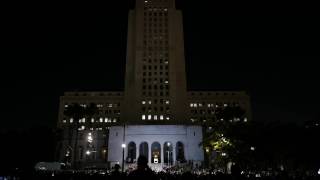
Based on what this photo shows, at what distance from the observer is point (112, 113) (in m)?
139

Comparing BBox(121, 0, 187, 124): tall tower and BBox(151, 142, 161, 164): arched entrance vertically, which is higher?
BBox(121, 0, 187, 124): tall tower

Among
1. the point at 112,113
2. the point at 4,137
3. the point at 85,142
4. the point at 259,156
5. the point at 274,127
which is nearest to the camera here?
the point at 259,156

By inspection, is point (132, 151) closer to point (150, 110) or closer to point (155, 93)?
point (150, 110)

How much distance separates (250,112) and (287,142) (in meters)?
92.9

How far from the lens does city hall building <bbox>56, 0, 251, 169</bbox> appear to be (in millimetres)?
99938

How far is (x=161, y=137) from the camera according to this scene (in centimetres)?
9975

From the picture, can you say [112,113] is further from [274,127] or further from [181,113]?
[274,127]

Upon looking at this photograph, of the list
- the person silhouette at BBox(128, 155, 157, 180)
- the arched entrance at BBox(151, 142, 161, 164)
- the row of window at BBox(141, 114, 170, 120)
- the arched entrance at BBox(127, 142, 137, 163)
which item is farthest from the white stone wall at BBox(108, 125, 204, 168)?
the person silhouette at BBox(128, 155, 157, 180)

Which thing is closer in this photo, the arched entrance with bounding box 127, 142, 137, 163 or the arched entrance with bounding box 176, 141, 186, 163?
the arched entrance with bounding box 176, 141, 186, 163

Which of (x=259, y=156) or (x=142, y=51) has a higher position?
(x=142, y=51)

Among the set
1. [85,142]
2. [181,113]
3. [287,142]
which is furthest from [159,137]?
[287,142]

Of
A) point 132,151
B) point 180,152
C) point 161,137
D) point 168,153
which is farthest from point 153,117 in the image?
point 180,152

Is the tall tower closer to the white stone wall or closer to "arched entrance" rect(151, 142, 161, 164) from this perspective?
the white stone wall

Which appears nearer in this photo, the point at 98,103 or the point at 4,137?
the point at 4,137
